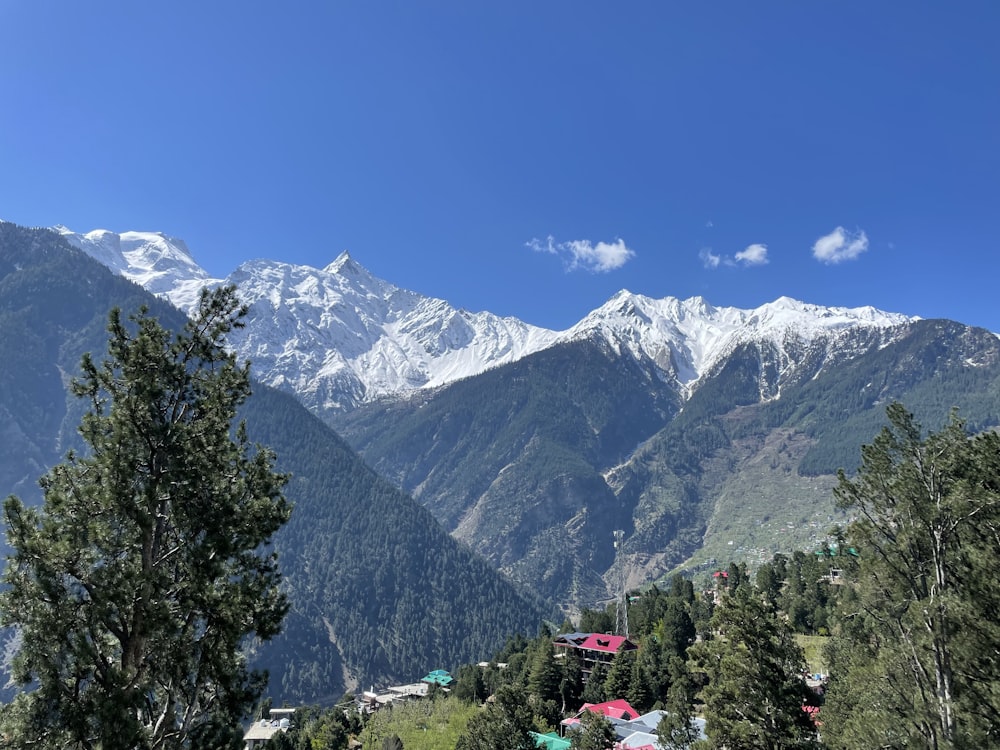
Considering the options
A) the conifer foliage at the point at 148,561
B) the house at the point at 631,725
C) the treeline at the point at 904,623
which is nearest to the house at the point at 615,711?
the house at the point at 631,725

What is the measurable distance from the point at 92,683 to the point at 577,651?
283 ft

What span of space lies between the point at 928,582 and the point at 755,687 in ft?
24.2

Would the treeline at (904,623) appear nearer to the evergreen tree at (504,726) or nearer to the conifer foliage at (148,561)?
the conifer foliage at (148,561)

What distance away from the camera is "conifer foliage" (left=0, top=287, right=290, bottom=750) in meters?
10.2

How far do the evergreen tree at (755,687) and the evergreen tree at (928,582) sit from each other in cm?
210

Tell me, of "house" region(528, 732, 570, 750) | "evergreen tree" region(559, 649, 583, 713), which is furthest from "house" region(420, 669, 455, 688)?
"house" region(528, 732, 570, 750)

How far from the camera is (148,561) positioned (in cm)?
1181

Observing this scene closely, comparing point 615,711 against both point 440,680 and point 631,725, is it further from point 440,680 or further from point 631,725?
point 440,680

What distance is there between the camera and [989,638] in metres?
18.2

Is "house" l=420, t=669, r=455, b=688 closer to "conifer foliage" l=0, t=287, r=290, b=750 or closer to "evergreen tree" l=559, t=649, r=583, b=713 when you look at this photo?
"evergreen tree" l=559, t=649, r=583, b=713

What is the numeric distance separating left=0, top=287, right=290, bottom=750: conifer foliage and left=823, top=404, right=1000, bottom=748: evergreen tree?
18.6m

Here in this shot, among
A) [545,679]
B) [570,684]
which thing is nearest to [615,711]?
[545,679]

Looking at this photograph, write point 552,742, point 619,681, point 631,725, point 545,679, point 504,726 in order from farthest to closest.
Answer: point 545,679, point 619,681, point 552,742, point 631,725, point 504,726

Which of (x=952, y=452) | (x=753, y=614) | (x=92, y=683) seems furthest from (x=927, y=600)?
(x=92, y=683)
